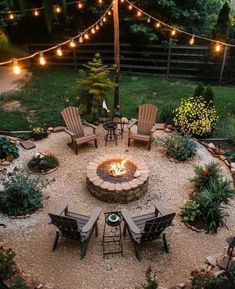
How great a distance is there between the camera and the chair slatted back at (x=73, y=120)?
24.7 ft

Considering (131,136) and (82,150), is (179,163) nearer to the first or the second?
(131,136)

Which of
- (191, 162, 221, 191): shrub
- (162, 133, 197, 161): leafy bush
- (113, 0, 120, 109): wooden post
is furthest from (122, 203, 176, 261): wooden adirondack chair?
(113, 0, 120, 109): wooden post

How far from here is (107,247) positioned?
497 cm

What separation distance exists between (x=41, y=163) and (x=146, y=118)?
2.73 metres

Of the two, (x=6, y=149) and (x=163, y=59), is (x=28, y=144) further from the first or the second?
(x=163, y=59)

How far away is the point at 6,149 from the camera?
6992mm

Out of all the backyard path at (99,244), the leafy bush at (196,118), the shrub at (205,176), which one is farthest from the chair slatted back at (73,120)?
the shrub at (205,176)

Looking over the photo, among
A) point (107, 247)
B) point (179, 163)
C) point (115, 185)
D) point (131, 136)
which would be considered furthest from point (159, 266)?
point (131, 136)

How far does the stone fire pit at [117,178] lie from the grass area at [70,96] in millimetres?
2742

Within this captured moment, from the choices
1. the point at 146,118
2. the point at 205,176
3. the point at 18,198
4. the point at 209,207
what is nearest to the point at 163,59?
the point at 146,118

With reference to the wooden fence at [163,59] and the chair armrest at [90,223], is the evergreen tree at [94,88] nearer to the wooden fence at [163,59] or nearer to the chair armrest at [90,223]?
the chair armrest at [90,223]

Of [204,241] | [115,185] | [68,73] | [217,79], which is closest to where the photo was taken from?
[204,241]

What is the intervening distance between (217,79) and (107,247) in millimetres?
8722

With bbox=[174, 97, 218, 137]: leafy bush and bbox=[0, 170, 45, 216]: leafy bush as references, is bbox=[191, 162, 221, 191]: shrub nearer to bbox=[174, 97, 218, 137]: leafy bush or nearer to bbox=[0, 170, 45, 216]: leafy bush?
bbox=[174, 97, 218, 137]: leafy bush
